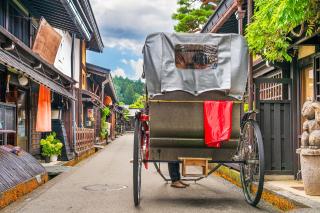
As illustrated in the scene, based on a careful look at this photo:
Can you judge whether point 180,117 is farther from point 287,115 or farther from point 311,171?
point 287,115

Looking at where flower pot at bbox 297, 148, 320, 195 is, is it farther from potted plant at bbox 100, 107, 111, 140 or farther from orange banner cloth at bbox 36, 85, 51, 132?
potted plant at bbox 100, 107, 111, 140

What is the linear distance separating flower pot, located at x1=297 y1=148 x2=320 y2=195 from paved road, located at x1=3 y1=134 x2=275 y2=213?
101 cm

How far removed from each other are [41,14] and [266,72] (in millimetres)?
7957

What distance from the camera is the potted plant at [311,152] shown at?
25.3 ft

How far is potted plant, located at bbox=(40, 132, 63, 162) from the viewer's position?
15.1 m

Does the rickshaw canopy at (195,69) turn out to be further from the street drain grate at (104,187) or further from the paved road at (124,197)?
the street drain grate at (104,187)

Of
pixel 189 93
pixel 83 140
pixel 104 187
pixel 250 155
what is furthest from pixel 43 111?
pixel 250 155

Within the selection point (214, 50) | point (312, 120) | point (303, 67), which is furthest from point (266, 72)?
point (214, 50)

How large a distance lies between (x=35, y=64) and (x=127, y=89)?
A: 12280 centimetres

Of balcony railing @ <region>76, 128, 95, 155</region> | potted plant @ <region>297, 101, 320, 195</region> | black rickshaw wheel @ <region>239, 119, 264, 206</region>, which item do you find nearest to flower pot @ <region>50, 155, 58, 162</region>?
→ balcony railing @ <region>76, 128, 95, 155</region>

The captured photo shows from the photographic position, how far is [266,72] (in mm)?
13305

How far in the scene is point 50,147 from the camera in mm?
15148

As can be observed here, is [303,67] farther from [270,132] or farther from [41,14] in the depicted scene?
[41,14]

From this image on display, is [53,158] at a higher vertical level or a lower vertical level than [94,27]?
lower
